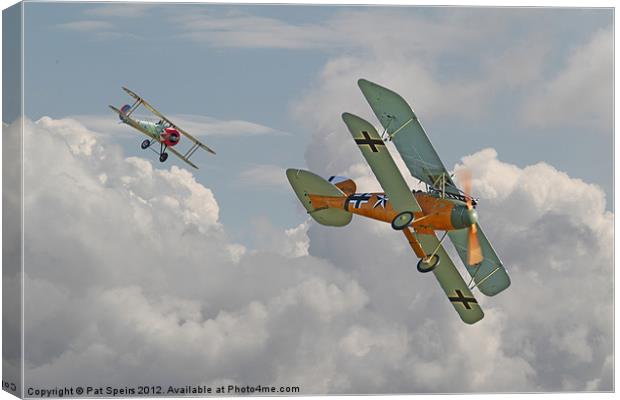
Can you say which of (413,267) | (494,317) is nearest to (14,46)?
(413,267)

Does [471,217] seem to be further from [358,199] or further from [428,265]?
[358,199]

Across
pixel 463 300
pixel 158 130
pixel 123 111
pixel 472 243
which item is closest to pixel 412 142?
pixel 472 243


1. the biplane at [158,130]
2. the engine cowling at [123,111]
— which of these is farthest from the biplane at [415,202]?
the engine cowling at [123,111]

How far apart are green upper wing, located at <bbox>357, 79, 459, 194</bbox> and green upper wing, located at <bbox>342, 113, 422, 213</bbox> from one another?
67cm

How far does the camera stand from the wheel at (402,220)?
80.1ft

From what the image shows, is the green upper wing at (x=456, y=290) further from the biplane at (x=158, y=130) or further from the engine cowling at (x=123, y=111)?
the engine cowling at (x=123, y=111)

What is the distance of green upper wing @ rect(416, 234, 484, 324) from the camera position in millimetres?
25781

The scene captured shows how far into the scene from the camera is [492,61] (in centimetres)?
2642

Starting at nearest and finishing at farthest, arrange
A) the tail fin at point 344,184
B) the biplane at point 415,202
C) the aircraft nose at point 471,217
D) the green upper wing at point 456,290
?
the biplane at point 415,202 < the aircraft nose at point 471,217 < the tail fin at point 344,184 < the green upper wing at point 456,290

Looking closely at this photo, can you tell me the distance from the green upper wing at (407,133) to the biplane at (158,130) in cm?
307

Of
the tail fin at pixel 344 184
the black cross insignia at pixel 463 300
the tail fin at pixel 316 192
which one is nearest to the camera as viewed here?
the tail fin at pixel 316 192

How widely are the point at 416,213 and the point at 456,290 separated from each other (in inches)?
77.6

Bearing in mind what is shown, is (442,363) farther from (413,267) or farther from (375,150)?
(375,150)

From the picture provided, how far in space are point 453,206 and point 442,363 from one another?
3.04 metres
